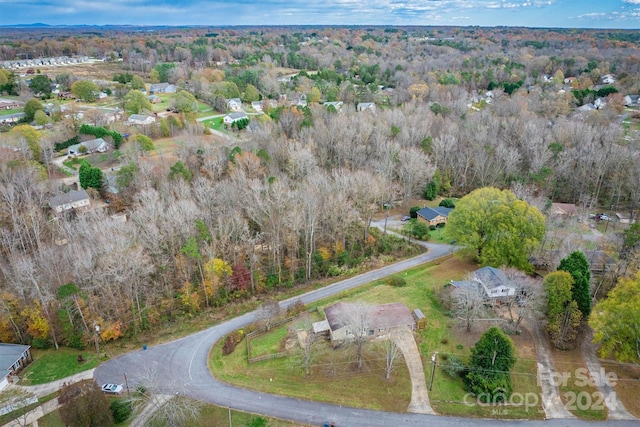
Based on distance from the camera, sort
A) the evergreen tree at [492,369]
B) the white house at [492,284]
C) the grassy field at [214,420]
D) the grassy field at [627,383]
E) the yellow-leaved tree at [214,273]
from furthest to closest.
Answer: the yellow-leaved tree at [214,273]
the white house at [492,284]
the evergreen tree at [492,369]
the grassy field at [627,383]
the grassy field at [214,420]

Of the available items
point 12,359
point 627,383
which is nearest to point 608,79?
point 627,383

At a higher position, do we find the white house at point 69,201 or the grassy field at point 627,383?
the white house at point 69,201

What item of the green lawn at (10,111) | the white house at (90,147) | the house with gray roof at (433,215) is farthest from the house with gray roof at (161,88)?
the house with gray roof at (433,215)

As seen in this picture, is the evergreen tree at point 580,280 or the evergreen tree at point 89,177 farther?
the evergreen tree at point 89,177

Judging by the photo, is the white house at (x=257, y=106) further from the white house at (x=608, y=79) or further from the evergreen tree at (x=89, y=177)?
the white house at (x=608, y=79)

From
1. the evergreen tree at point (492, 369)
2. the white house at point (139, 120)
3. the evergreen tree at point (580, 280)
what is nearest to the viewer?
the evergreen tree at point (492, 369)

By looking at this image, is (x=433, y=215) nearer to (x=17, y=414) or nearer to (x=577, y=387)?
(x=577, y=387)

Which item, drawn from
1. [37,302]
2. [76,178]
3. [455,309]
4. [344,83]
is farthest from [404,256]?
[344,83]
